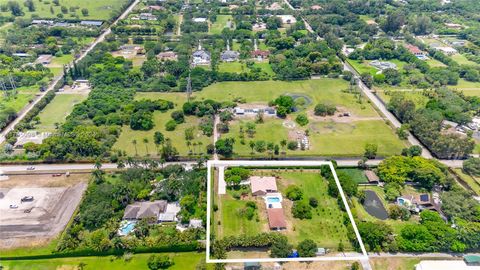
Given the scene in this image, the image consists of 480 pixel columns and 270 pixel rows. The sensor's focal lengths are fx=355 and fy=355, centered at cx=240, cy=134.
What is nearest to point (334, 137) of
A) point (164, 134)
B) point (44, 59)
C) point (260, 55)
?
point (164, 134)

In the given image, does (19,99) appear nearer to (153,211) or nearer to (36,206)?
(36,206)

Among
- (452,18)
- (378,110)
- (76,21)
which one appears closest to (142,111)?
(378,110)

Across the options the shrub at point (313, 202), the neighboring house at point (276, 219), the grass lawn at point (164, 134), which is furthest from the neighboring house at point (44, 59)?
the shrub at point (313, 202)

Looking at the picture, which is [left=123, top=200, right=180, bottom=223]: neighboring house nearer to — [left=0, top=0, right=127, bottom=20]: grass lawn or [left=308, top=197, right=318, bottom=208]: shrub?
[left=308, top=197, right=318, bottom=208]: shrub

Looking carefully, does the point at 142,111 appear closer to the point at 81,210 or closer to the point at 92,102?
the point at 92,102

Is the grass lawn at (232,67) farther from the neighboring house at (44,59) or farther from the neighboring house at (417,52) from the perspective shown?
the neighboring house at (417,52)

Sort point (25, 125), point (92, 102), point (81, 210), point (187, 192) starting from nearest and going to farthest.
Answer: point (81, 210) < point (187, 192) < point (25, 125) < point (92, 102)

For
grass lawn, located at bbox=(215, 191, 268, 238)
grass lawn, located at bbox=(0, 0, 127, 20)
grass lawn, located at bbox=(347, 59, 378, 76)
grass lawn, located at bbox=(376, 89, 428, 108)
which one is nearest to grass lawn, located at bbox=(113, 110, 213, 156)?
grass lawn, located at bbox=(215, 191, 268, 238)
